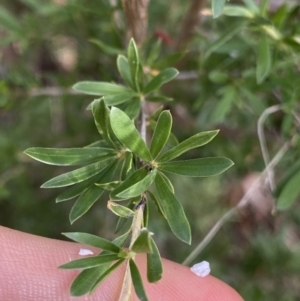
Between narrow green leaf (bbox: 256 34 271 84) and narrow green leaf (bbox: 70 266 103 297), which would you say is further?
narrow green leaf (bbox: 256 34 271 84)

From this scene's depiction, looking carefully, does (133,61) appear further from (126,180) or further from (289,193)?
(289,193)

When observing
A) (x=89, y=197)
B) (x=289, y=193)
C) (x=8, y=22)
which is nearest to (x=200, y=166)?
(x=89, y=197)

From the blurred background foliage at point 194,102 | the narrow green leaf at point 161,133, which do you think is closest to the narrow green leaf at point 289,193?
the blurred background foliage at point 194,102

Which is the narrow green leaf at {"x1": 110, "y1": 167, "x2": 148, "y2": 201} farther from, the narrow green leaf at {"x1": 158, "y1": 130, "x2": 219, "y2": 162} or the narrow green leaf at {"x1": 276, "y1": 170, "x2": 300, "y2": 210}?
the narrow green leaf at {"x1": 276, "y1": 170, "x2": 300, "y2": 210}

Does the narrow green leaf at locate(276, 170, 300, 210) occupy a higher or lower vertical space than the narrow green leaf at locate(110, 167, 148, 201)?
lower

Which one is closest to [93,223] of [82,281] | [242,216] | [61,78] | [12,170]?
[12,170]

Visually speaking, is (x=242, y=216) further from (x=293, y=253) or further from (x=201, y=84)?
(x=201, y=84)

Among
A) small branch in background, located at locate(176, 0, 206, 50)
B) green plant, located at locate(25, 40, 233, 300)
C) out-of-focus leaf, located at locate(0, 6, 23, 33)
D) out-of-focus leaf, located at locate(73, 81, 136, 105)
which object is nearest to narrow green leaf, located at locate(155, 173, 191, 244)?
green plant, located at locate(25, 40, 233, 300)

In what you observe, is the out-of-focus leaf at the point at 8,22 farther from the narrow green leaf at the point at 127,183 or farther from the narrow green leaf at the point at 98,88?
the narrow green leaf at the point at 127,183
